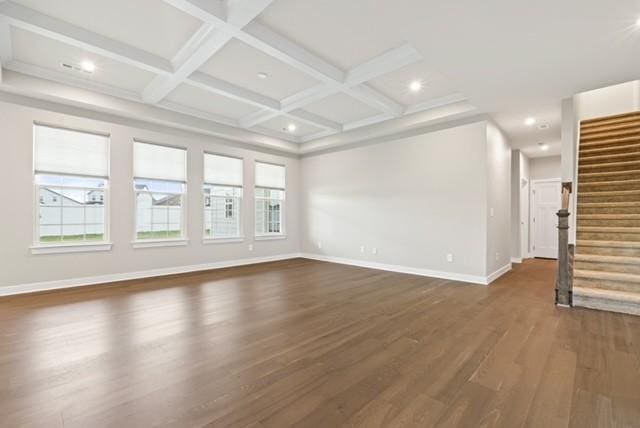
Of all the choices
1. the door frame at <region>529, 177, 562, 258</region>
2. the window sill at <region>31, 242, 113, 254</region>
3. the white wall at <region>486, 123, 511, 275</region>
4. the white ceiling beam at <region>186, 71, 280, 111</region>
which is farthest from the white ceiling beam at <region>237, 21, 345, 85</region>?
the door frame at <region>529, 177, 562, 258</region>

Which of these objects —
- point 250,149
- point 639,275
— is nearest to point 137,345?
point 250,149

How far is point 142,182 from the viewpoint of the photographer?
205 inches

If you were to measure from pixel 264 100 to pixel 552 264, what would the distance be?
23.7 ft

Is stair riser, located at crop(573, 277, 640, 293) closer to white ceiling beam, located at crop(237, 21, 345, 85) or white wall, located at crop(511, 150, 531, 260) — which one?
white wall, located at crop(511, 150, 531, 260)

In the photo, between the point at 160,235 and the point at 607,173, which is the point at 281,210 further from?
the point at 607,173

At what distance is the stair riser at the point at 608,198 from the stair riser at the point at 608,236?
2.49 feet

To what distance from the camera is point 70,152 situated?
4.48 metres

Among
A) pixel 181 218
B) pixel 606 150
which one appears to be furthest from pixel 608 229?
pixel 181 218

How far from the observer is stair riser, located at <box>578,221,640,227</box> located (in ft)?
13.6

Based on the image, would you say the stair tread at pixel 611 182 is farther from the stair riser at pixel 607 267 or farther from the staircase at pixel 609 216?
the stair riser at pixel 607 267

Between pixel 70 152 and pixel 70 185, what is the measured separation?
20.4 inches

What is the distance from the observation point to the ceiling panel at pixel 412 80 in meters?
3.73

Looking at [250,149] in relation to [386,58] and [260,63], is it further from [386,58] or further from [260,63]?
[386,58]

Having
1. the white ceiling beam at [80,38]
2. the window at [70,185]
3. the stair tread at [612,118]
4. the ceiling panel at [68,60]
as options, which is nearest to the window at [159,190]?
the window at [70,185]
